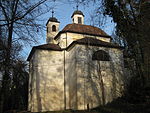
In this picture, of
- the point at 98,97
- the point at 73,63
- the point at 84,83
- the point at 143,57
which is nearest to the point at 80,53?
the point at 73,63

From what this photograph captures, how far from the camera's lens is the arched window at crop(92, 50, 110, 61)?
18.3m

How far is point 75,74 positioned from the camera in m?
17.3

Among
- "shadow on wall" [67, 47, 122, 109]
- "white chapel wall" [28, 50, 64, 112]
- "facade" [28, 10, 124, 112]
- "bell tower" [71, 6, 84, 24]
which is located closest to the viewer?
"shadow on wall" [67, 47, 122, 109]

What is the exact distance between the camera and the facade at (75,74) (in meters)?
17.0

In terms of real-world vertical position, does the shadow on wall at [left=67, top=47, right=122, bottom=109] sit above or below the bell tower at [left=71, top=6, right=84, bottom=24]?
below

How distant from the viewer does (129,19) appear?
6.76 meters

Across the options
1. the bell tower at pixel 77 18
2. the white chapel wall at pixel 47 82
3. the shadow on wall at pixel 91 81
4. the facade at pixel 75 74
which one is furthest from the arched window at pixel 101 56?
the bell tower at pixel 77 18

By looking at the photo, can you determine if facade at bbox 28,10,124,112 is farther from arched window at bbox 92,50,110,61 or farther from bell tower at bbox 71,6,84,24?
bell tower at bbox 71,6,84,24

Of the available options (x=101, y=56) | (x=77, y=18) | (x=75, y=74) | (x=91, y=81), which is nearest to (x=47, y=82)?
(x=75, y=74)

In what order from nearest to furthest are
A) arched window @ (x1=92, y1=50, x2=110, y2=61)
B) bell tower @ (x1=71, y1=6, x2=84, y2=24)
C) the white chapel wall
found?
arched window @ (x1=92, y1=50, x2=110, y2=61), the white chapel wall, bell tower @ (x1=71, y1=6, x2=84, y2=24)

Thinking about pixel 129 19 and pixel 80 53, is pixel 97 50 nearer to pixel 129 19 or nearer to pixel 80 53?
pixel 80 53

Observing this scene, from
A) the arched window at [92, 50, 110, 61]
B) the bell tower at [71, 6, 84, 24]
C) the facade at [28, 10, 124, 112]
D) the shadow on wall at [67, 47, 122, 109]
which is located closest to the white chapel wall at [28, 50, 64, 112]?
A: the facade at [28, 10, 124, 112]

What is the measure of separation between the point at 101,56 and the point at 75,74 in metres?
3.44

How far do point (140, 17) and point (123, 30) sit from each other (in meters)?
0.77
